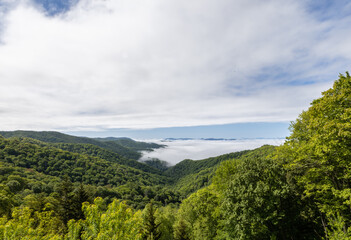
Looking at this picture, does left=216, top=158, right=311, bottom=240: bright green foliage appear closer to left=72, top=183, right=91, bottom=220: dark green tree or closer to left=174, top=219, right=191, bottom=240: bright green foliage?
left=174, top=219, right=191, bottom=240: bright green foliage

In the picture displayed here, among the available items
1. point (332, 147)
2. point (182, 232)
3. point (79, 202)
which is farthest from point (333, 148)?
point (79, 202)

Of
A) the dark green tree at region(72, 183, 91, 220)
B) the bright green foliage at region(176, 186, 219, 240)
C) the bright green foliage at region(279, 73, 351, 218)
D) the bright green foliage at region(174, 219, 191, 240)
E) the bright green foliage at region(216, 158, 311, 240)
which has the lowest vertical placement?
the bright green foliage at region(174, 219, 191, 240)

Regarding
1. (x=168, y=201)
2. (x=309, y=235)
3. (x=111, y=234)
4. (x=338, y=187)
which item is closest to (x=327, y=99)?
(x=338, y=187)

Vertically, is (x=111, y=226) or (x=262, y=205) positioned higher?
(x=111, y=226)

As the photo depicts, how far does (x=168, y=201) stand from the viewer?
174 m

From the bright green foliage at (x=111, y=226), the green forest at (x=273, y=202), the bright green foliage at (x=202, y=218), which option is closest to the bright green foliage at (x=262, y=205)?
the green forest at (x=273, y=202)

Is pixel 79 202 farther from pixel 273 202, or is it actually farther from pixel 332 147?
pixel 332 147

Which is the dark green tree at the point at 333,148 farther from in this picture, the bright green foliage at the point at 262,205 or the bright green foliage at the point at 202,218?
the bright green foliage at the point at 202,218

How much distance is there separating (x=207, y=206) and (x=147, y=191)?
171 meters

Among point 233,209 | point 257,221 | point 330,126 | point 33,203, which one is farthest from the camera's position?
point 33,203

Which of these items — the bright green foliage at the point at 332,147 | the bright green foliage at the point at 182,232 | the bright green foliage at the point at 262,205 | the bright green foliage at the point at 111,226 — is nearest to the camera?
the bright green foliage at the point at 111,226

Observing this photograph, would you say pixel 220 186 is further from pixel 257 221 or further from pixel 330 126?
pixel 330 126

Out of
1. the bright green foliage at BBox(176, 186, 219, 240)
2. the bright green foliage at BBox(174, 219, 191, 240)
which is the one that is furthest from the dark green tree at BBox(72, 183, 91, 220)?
the bright green foliage at BBox(176, 186, 219, 240)

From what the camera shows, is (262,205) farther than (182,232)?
No
